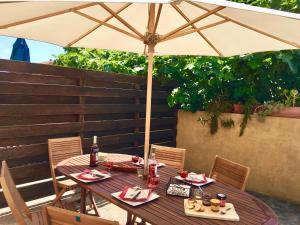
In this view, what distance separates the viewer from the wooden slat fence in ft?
12.6

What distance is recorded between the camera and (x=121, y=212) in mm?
4000

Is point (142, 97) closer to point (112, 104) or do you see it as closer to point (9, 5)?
point (112, 104)

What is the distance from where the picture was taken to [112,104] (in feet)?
16.7

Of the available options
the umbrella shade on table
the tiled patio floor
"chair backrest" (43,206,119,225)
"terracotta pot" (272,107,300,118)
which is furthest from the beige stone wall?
"chair backrest" (43,206,119,225)

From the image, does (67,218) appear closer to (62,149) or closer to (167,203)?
(167,203)

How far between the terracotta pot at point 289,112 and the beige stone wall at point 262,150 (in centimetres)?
8

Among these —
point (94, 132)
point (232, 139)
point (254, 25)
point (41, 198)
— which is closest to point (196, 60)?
point (232, 139)

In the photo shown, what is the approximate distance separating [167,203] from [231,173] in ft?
3.48

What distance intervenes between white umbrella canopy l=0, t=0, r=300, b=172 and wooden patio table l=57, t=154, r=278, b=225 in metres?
0.36

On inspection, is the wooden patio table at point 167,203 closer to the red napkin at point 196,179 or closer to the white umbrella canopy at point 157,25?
the red napkin at point 196,179

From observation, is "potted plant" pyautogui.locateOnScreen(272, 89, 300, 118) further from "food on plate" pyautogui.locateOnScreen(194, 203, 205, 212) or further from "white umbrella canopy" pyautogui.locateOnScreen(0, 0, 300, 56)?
"food on plate" pyautogui.locateOnScreen(194, 203, 205, 212)

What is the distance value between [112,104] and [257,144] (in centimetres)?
271

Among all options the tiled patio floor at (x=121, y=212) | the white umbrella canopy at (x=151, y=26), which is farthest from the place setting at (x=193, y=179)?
the tiled patio floor at (x=121, y=212)

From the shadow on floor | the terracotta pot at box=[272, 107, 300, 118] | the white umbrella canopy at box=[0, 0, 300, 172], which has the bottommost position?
the shadow on floor
